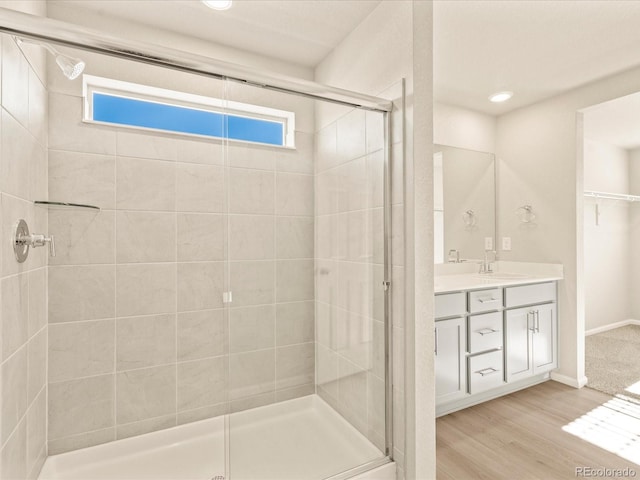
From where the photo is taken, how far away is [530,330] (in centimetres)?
272

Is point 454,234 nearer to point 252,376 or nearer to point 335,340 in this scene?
point 335,340

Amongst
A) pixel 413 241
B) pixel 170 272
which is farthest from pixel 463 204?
pixel 170 272

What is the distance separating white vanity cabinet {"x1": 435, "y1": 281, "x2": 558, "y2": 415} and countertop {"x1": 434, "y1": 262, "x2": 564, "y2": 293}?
2.0 inches

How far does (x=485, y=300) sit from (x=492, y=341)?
0.32 metres

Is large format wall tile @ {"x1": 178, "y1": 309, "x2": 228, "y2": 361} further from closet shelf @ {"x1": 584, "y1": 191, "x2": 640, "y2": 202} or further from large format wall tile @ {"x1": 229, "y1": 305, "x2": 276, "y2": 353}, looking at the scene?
closet shelf @ {"x1": 584, "y1": 191, "x2": 640, "y2": 202}

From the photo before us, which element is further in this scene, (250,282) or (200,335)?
(200,335)

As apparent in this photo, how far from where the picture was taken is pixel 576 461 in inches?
72.2

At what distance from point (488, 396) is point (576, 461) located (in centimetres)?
73

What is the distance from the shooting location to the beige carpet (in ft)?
8.94

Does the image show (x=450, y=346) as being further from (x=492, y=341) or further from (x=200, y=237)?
(x=200, y=237)

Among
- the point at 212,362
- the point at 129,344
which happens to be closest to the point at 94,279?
the point at 129,344

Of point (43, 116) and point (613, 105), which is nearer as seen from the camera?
point (43, 116)

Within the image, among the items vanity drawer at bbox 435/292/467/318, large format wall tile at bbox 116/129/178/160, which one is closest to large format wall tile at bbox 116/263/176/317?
large format wall tile at bbox 116/129/178/160

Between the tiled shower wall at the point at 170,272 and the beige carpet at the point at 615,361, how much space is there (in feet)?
8.92
